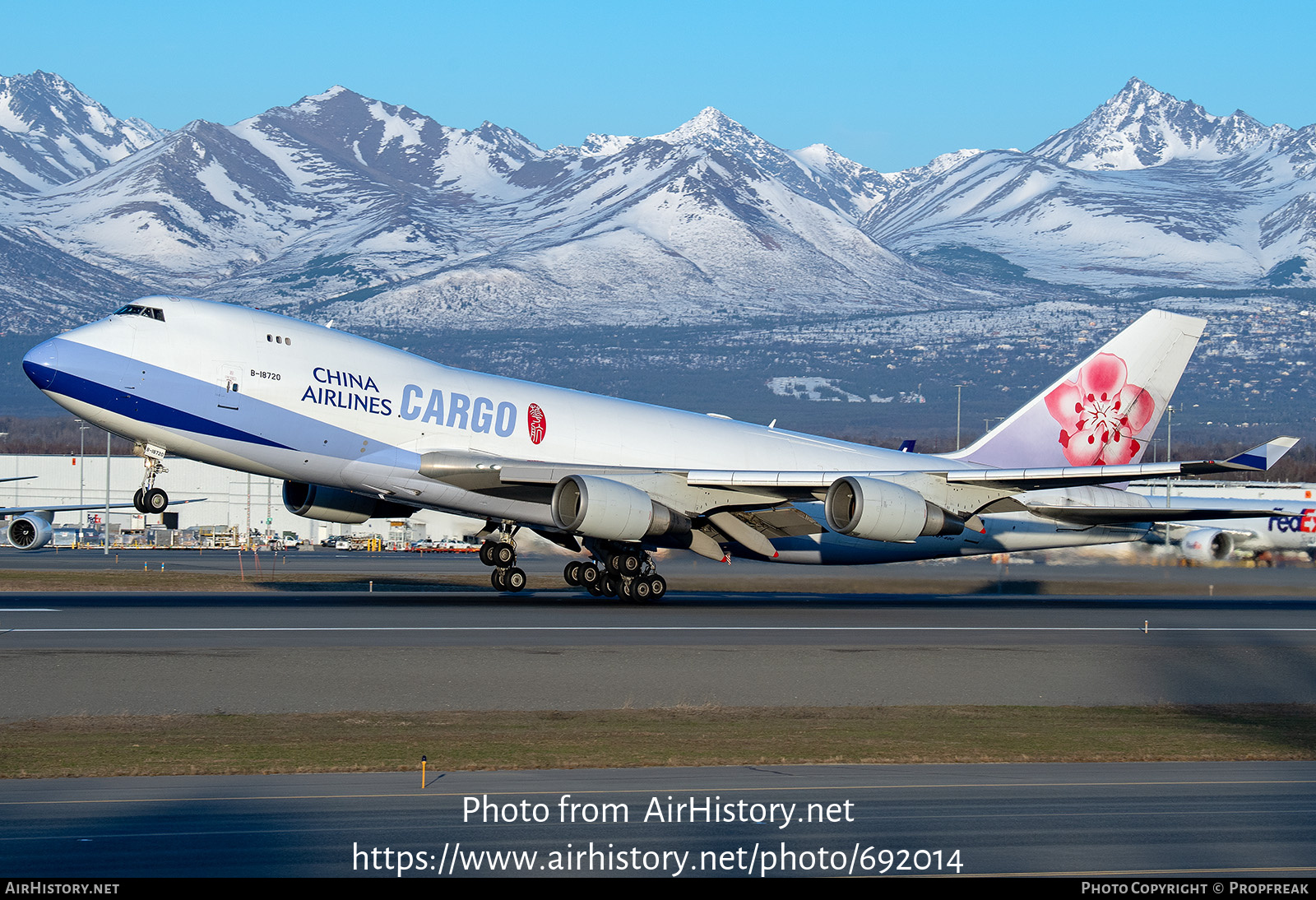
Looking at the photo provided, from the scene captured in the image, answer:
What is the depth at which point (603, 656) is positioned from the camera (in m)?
25.2

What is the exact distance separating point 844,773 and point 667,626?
14960mm

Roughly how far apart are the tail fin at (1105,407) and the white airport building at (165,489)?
73624 millimetres

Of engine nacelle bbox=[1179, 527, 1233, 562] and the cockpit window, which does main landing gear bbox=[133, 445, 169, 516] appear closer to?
the cockpit window

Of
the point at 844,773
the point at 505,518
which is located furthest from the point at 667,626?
the point at 844,773

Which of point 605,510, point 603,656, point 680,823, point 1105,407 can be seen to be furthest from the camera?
point 1105,407

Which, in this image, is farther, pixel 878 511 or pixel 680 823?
pixel 878 511

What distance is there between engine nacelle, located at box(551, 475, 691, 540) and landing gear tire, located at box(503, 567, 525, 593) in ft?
19.2

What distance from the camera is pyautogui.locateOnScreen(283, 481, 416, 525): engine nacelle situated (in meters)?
37.7

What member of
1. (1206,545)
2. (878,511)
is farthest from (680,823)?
(1206,545)

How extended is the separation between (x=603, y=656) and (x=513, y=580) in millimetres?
15683

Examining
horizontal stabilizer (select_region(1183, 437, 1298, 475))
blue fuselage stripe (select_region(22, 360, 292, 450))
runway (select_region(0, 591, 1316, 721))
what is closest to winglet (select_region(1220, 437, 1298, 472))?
horizontal stabilizer (select_region(1183, 437, 1298, 475))

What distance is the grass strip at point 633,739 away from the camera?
52.7ft

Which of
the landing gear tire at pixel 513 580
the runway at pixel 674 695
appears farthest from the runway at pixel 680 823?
→ the landing gear tire at pixel 513 580

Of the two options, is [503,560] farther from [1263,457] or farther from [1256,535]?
[1256,535]
